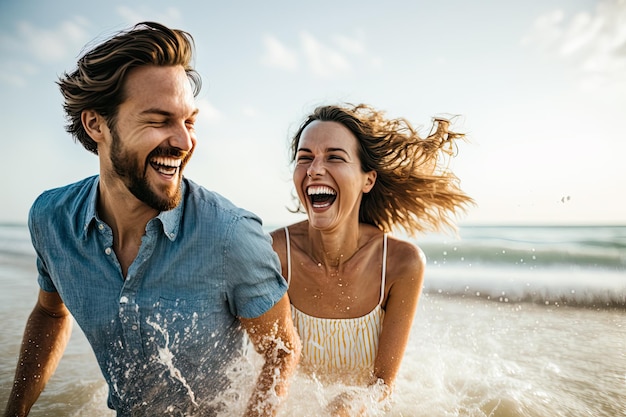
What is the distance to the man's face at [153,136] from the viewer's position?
7.92 ft

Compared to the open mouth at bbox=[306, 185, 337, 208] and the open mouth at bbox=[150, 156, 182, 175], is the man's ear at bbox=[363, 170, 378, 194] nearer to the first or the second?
the open mouth at bbox=[306, 185, 337, 208]

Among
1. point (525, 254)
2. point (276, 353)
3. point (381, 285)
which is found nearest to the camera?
point (276, 353)

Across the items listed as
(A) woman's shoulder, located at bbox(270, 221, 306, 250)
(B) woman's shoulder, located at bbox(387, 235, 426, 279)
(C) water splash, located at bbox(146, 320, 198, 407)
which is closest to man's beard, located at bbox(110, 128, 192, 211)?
(C) water splash, located at bbox(146, 320, 198, 407)

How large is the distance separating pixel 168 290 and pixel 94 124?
94 cm

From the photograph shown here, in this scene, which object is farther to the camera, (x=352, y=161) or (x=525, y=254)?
(x=525, y=254)

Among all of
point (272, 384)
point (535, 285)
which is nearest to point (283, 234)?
point (272, 384)

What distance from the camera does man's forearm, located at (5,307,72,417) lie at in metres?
2.77

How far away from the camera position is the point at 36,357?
112 inches

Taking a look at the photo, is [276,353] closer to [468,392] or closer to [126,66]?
[126,66]

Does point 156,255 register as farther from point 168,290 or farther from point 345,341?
point 345,341

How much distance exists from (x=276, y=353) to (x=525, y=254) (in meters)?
12.1

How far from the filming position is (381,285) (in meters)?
3.92

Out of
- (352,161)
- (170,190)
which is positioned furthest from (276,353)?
(352,161)

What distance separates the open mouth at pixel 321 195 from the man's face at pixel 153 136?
1451 millimetres
